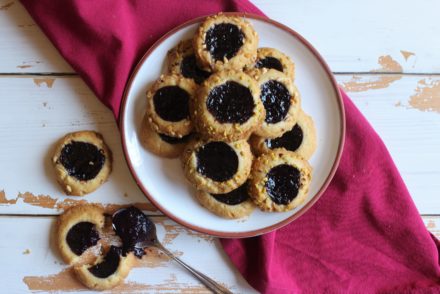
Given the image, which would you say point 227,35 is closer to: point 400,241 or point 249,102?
point 249,102

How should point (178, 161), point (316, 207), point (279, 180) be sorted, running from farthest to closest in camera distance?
point (316, 207) < point (178, 161) < point (279, 180)

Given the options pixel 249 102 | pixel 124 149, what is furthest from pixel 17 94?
pixel 249 102

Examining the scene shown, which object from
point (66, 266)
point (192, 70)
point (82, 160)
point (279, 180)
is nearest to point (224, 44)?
point (192, 70)

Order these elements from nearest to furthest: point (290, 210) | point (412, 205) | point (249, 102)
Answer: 1. point (249, 102)
2. point (290, 210)
3. point (412, 205)

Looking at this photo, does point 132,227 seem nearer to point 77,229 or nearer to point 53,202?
point 77,229

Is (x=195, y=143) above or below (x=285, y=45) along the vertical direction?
below
